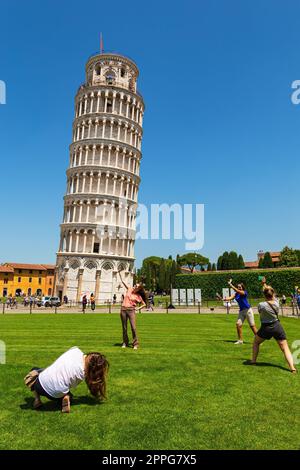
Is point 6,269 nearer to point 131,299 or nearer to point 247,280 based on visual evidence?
point 247,280

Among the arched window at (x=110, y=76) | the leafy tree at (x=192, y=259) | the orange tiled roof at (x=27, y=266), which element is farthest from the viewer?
the leafy tree at (x=192, y=259)

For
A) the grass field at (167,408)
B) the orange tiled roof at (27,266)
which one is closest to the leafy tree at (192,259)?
the orange tiled roof at (27,266)

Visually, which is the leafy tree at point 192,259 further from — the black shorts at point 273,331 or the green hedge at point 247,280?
the black shorts at point 273,331

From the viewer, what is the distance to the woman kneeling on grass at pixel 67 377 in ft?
17.3

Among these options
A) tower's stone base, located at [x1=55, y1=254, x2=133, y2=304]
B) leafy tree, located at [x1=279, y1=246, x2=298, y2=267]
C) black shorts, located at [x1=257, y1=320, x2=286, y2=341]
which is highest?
leafy tree, located at [x1=279, y1=246, x2=298, y2=267]

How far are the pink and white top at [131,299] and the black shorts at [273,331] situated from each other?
12.8 ft

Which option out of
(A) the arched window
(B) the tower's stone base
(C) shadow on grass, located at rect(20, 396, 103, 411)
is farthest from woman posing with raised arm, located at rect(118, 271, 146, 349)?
(A) the arched window

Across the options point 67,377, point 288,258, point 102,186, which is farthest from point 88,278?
point 288,258

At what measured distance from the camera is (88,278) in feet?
198

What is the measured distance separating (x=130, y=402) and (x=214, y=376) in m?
2.44

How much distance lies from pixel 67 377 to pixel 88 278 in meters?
56.2

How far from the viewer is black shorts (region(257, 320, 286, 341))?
7984 mm

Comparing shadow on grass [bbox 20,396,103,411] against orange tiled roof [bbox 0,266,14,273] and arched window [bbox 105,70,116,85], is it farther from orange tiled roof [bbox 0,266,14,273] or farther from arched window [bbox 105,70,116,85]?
orange tiled roof [bbox 0,266,14,273]
